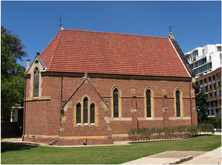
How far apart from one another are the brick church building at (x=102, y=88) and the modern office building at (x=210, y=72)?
149ft

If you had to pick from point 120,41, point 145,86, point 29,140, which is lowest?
point 29,140

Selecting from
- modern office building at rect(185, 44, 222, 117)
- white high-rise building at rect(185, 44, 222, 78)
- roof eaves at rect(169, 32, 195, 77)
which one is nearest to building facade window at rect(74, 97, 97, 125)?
roof eaves at rect(169, 32, 195, 77)

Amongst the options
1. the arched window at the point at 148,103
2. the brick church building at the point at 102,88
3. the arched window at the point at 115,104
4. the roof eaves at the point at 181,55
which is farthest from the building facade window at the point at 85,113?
the roof eaves at the point at 181,55

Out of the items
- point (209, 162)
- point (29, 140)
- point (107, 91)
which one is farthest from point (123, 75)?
point (209, 162)

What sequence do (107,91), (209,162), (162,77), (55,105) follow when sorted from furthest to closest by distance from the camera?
(162,77) → (107,91) → (55,105) → (209,162)

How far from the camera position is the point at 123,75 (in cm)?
2669

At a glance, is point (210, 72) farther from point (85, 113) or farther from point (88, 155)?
point (88, 155)

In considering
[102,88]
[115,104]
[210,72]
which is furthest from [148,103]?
[210,72]

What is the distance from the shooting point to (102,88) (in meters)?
25.8

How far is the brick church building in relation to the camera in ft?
73.1

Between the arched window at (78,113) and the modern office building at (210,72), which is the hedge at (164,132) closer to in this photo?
the arched window at (78,113)

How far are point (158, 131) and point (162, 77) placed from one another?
6.65m

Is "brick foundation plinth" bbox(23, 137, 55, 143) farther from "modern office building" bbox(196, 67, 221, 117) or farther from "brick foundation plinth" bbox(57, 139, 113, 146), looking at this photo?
"modern office building" bbox(196, 67, 221, 117)

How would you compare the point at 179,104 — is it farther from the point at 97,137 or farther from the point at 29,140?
the point at 29,140
